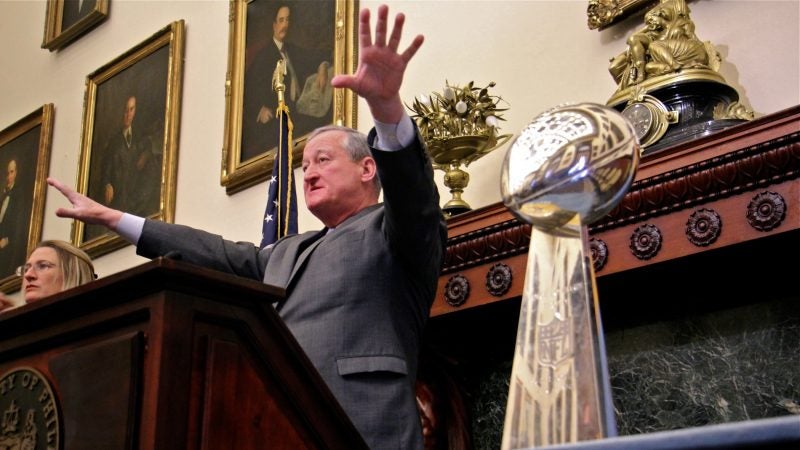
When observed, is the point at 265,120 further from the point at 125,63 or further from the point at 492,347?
the point at 492,347

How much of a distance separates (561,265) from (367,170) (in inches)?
74.3

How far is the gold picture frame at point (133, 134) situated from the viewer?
6.61m

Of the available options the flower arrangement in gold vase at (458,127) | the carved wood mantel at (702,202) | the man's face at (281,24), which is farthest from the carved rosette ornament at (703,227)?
the man's face at (281,24)

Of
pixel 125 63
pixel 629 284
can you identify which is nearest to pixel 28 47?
pixel 125 63

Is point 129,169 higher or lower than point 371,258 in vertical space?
higher

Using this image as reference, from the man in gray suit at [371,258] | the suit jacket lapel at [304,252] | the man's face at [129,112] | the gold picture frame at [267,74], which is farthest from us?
the man's face at [129,112]

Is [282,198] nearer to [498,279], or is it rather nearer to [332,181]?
[498,279]

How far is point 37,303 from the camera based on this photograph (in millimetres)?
2057

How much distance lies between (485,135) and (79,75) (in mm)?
4509

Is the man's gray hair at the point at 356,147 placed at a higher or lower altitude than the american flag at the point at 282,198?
lower

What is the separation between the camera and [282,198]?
4.80 m

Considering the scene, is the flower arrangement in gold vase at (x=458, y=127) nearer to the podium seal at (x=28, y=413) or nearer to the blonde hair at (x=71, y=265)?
the blonde hair at (x=71, y=265)

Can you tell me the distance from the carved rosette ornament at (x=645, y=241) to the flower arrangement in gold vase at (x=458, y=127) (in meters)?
1.07

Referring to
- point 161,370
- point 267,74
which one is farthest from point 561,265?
point 267,74
